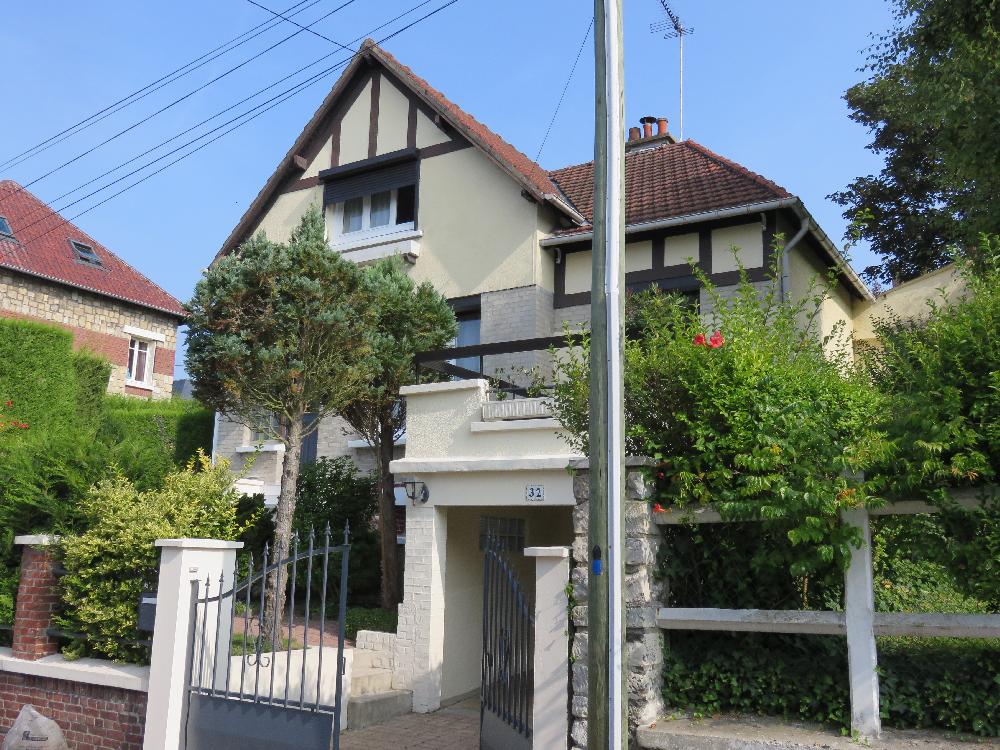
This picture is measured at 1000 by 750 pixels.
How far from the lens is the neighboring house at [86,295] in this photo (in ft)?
80.0

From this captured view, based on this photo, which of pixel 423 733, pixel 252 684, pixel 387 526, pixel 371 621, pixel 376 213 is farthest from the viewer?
pixel 376 213

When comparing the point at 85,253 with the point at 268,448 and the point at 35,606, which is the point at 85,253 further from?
the point at 35,606

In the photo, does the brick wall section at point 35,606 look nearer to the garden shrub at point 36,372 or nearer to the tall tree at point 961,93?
the tall tree at point 961,93

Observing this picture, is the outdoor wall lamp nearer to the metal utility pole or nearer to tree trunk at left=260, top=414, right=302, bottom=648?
A: tree trunk at left=260, top=414, right=302, bottom=648

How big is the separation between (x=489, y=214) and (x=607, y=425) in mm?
9933

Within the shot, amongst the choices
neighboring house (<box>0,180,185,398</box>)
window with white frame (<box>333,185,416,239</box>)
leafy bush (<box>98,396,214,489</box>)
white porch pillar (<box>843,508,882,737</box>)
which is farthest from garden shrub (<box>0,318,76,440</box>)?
white porch pillar (<box>843,508,882,737</box>)

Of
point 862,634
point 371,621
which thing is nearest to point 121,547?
point 371,621

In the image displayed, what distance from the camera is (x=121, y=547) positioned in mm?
8070

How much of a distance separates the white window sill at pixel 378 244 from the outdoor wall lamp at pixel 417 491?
563cm

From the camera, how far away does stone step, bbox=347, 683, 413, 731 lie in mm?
9539

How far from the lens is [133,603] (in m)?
8.07

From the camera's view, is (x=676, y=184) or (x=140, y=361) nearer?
(x=676, y=184)

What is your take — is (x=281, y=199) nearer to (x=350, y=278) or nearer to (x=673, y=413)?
(x=350, y=278)

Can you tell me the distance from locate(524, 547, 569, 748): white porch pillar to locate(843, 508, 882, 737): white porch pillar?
1928mm
